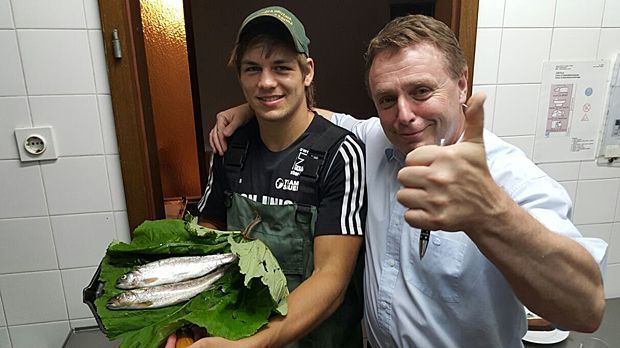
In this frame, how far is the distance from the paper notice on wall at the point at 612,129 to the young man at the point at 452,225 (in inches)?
33.4

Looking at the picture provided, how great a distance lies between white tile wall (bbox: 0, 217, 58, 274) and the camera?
1231 mm

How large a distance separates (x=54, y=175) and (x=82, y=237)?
0.67 ft

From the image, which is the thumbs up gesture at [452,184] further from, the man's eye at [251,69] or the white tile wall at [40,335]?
the white tile wall at [40,335]

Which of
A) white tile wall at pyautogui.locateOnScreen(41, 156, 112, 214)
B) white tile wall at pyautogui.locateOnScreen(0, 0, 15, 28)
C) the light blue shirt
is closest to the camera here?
the light blue shirt

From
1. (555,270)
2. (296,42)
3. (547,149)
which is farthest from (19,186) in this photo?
(547,149)

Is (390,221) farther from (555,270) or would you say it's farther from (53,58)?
(53,58)

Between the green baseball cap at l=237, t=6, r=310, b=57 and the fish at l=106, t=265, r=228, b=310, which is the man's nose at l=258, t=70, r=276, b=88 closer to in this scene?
the green baseball cap at l=237, t=6, r=310, b=57

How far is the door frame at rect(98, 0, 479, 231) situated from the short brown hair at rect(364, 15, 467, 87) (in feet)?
1.57

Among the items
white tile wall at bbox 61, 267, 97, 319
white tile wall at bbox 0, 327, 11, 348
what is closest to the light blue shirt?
white tile wall at bbox 61, 267, 97, 319

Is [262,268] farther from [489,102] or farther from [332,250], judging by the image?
[489,102]

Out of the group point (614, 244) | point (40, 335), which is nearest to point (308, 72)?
point (40, 335)

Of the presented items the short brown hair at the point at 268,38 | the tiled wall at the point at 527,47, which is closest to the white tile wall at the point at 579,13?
the tiled wall at the point at 527,47

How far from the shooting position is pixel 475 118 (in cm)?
51

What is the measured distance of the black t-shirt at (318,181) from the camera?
95cm
